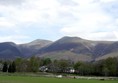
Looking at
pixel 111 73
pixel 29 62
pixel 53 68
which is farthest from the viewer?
pixel 53 68

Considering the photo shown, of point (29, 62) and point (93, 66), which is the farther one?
point (29, 62)

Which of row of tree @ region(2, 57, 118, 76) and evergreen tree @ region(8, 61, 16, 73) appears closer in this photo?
row of tree @ region(2, 57, 118, 76)

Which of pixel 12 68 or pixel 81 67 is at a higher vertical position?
pixel 81 67

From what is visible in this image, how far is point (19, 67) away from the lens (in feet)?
592

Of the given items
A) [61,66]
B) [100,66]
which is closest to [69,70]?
[61,66]

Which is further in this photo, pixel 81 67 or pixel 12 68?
pixel 12 68

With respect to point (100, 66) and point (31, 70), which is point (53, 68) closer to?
point (31, 70)

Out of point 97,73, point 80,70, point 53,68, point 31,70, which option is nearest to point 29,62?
point 31,70

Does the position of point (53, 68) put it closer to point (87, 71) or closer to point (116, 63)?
point (87, 71)

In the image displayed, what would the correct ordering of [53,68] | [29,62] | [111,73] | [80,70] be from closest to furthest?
1. [111,73]
2. [80,70]
3. [29,62]
4. [53,68]

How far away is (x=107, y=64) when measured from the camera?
16000cm

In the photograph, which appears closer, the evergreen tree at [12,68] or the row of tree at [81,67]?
the row of tree at [81,67]

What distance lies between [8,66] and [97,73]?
176 feet

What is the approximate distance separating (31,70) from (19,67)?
7438mm
